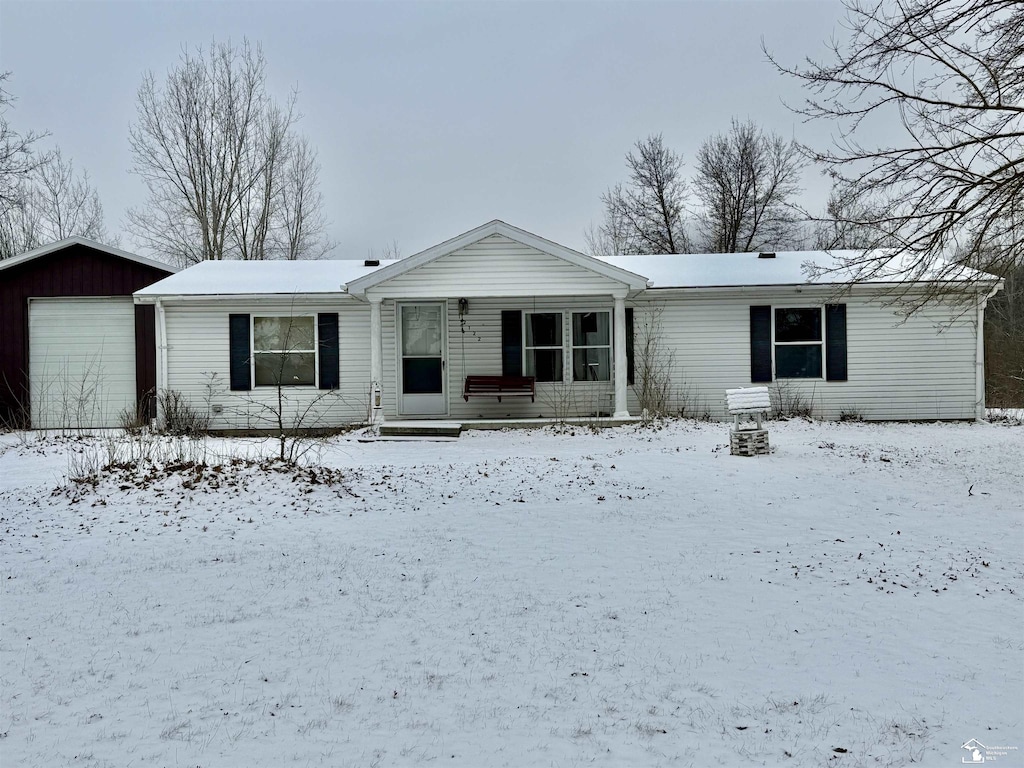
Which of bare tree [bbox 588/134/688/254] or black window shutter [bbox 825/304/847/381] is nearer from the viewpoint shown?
black window shutter [bbox 825/304/847/381]

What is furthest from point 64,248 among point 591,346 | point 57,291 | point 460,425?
point 591,346

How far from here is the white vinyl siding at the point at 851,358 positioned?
13.6 metres

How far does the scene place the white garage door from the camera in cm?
1438

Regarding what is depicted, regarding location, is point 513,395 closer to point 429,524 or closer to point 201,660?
point 429,524

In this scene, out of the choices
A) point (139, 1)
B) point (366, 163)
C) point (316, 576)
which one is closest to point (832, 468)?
point (316, 576)

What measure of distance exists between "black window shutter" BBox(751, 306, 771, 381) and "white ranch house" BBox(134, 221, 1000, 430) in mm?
23

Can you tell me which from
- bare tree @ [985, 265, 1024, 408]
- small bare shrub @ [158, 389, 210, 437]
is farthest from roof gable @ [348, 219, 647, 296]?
bare tree @ [985, 265, 1024, 408]

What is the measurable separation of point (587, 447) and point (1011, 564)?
5956 millimetres

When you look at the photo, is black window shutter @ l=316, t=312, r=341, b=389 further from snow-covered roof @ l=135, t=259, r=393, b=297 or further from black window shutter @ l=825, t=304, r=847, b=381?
black window shutter @ l=825, t=304, r=847, b=381

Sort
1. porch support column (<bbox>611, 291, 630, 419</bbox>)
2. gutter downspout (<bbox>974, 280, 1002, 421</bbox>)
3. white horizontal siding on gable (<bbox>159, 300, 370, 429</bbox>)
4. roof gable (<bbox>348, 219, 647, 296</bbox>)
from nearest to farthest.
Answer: roof gable (<bbox>348, 219, 647, 296</bbox>) < porch support column (<bbox>611, 291, 630, 419</bbox>) < white horizontal siding on gable (<bbox>159, 300, 370, 429</bbox>) < gutter downspout (<bbox>974, 280, 1002, 421</bbox>)

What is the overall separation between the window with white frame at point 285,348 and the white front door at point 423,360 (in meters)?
1.95

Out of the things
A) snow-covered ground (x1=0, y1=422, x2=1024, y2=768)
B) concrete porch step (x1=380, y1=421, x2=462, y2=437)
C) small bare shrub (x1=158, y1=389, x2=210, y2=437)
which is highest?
small bare shrub (x1=158, y1=389, x2=210, y2=437)

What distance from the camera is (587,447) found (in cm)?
1056

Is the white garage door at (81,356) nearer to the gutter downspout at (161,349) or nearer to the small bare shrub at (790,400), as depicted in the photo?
the gutter downspout at (161,349)
